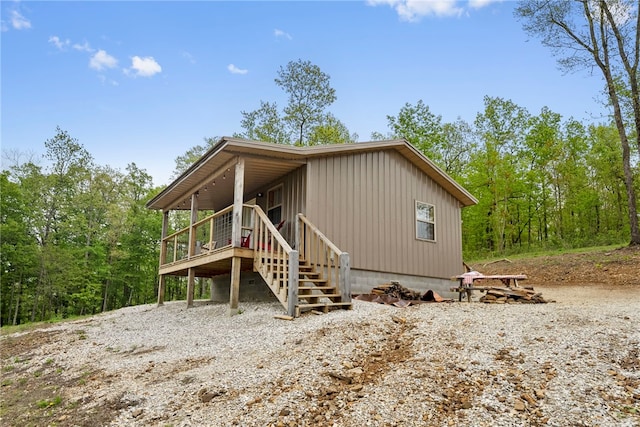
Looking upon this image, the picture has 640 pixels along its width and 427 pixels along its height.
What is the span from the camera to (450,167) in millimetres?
27250

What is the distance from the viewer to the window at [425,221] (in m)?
11.8

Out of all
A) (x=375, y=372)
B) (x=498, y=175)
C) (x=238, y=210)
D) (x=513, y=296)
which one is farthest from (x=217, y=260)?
(x=498, y=175)

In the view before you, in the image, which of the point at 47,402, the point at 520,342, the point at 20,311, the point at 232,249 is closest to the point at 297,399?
the point at 520,342

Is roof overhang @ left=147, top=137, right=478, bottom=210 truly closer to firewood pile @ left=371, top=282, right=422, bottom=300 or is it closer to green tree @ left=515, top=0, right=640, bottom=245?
firewood pile @ left=371, top=282, right=422, bottom=300

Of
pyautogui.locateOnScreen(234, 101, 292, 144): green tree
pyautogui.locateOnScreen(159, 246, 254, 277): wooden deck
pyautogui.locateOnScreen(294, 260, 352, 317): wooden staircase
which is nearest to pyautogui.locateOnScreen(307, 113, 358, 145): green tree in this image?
pyautogui.locateOnScreen(234, 101, 292, 144): green tree

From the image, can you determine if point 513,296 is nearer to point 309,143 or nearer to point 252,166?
point 252,166

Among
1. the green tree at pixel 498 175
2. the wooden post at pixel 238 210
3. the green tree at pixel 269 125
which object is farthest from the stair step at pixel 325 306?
the green tree at pixel 269 125

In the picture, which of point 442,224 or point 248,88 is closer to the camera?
point 442,224

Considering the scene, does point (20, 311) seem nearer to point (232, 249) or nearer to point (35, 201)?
point (35, 201)

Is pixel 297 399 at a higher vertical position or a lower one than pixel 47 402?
higher

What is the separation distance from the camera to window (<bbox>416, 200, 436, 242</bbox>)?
1183cm

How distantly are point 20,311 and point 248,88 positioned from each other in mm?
18010

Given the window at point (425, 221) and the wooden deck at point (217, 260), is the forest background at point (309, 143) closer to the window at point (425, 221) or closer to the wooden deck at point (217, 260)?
the window at point (425, 221)

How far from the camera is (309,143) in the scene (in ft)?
82.9
